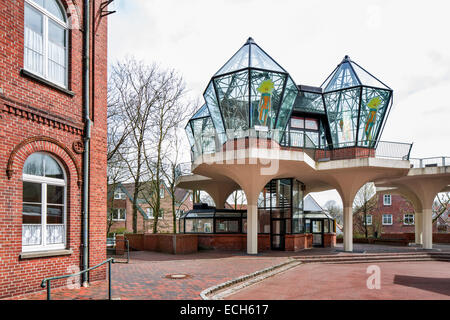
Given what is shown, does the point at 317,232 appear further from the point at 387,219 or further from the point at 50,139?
the point at 387,219

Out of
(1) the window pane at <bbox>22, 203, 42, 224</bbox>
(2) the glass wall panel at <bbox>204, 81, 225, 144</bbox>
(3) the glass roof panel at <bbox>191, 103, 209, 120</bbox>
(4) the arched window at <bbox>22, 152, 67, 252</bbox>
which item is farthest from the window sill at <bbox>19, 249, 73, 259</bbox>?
(3) the glass roof panel at <bbox>191, 103, 209, 120</bbox>

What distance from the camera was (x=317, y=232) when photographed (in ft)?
86.3

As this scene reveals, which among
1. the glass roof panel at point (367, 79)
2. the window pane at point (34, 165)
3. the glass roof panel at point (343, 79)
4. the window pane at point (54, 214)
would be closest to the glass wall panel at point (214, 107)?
the glass roof panel at point (343, 79)

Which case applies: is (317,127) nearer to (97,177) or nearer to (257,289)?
(257,289)

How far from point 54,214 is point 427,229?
23.5 meters

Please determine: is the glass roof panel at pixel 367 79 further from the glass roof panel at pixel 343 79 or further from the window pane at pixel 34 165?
the window pane at pixel 34 165

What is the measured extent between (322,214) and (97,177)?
781 inches

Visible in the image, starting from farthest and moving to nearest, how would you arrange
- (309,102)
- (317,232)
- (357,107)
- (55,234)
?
(317,232)
(309,102)
(357,107)
(55,234)

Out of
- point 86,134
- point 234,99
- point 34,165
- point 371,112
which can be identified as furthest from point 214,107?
point 34,165

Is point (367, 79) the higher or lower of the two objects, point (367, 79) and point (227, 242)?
the higher

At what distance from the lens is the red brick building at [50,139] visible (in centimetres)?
786

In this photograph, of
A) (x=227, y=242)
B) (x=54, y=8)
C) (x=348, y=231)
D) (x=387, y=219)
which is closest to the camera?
(x=54, y=8)

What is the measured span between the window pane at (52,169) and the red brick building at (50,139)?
2cm

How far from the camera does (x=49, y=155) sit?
29.4ft
